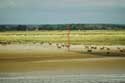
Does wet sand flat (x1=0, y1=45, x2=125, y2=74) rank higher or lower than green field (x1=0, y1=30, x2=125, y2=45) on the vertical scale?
lower

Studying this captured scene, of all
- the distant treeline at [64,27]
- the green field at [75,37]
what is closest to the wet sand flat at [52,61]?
the green field at [75,37]

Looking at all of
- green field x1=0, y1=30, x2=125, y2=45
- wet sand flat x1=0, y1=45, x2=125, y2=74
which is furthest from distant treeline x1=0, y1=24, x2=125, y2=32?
wet sand flat x1=0, y1=45, x2=125, y2=74

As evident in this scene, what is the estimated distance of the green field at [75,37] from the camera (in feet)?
14.2

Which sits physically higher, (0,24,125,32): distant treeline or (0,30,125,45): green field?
(0,24,125,32): distant treeline

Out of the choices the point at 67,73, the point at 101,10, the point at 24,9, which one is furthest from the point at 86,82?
the point at 24,9

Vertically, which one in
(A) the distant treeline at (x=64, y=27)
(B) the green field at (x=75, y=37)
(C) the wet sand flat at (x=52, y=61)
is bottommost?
(C) the wet sand flat at (x=52, y=61)

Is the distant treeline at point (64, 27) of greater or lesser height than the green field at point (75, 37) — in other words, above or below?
above

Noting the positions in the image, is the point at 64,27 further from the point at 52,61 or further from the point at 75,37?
the point at 52,61

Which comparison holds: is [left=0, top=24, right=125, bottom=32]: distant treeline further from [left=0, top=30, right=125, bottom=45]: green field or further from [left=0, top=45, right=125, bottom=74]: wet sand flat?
[left=0, top=45, right=125, bottom=74]: wet sand flat

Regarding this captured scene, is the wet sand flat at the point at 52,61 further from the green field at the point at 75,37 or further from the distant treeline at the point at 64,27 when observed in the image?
the distant treeline at the point at 64,27

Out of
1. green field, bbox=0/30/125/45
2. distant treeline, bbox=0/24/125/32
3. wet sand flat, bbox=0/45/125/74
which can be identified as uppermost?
distant treeline, bbox=0/24/125/32

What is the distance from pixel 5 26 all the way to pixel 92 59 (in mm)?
1273

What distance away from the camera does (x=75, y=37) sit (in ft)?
14.3

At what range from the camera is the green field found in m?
4.32
